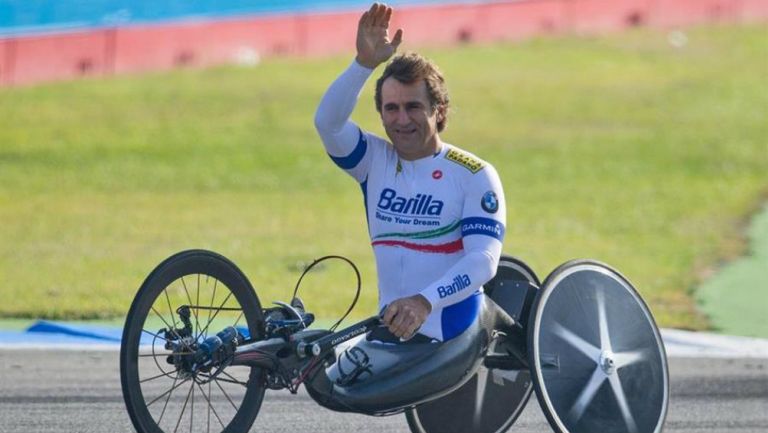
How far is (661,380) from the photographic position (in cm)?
665

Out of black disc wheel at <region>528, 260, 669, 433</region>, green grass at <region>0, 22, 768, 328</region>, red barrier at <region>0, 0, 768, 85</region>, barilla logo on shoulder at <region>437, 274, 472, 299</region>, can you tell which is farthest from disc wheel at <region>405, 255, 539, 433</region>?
red barrier at <region>0, 0, 768, 85</region>

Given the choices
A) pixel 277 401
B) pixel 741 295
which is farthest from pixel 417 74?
pixel 741 295

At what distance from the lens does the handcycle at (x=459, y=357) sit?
575 cm

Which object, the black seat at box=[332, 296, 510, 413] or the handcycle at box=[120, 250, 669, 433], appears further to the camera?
the black seat at box=[332, 296, 510, 413]

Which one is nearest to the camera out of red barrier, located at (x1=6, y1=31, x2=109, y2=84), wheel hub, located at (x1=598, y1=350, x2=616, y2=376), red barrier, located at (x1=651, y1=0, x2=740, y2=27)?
wheel hub, located at (x1=598, y1=350, x2=616, y2=376)

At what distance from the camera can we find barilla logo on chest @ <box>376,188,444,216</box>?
6.20m

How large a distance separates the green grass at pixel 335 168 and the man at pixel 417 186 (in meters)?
5.06

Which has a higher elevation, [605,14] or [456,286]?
[605,14]

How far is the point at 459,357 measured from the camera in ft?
20.2

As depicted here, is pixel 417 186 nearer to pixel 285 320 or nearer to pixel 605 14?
pixel 285 320

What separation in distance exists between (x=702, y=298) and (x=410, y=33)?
1523 cm

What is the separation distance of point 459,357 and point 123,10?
18.5m

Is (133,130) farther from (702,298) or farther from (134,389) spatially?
(134,389)

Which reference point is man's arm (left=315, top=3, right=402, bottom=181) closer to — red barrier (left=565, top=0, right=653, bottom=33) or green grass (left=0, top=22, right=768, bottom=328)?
green grass (left=0, top=22, right=768, bottom=328)
